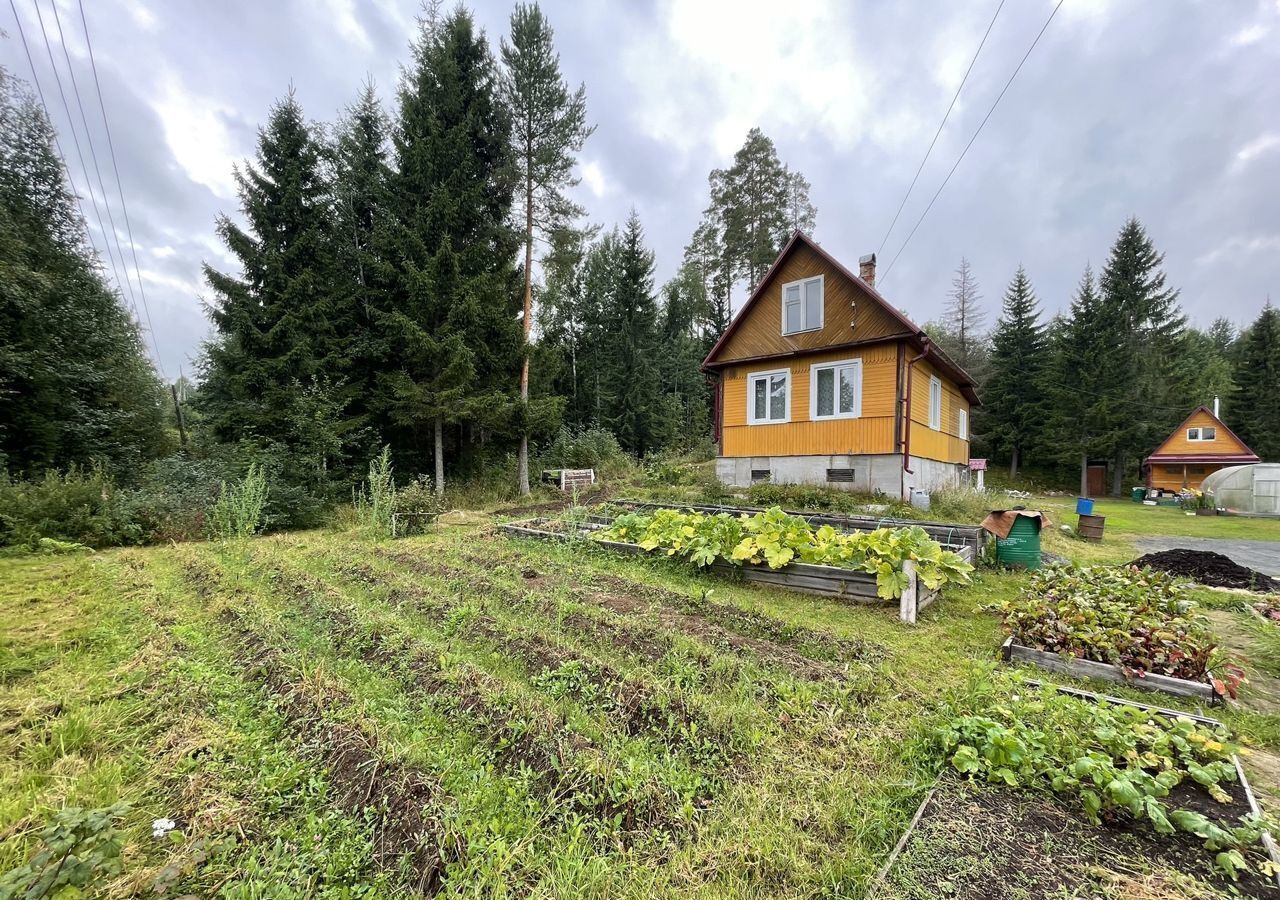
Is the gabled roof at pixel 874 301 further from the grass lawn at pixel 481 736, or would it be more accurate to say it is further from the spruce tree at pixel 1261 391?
the spruce tree at pixel 1261 391

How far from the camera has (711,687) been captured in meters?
2.80

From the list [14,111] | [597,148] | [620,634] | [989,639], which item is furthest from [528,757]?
[14,111]

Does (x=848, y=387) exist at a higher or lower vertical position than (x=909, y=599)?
higher

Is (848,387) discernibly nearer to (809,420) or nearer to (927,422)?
(809,420)

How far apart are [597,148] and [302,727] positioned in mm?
15386

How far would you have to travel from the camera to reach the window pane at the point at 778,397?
1183cm

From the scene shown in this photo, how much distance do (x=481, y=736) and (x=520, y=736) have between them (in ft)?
0.69

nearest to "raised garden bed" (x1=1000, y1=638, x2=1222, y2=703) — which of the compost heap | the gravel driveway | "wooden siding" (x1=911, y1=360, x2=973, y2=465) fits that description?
the compost heap

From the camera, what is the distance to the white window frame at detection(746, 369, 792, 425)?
11.8 metres

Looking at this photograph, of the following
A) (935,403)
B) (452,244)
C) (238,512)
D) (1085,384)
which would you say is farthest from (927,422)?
(1085,384)

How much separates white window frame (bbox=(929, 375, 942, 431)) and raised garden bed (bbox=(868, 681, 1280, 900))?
11265 mm

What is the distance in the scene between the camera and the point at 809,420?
11352mm

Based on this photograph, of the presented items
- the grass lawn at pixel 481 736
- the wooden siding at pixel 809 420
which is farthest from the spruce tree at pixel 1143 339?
the grass lawn at pixel 481 736

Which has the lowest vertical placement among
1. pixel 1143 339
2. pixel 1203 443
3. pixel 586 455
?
pixel 586 455
